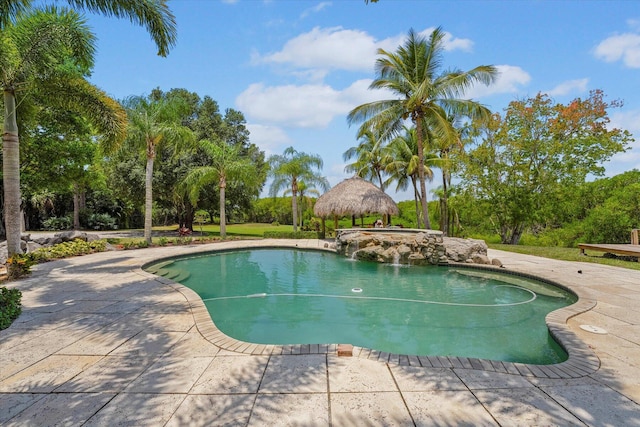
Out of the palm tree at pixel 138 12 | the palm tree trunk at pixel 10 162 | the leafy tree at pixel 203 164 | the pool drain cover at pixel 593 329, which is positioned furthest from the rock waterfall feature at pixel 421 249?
the palm tree trunk at pixel 10 162

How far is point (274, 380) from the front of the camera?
289 cm

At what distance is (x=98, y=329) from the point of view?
167 inches

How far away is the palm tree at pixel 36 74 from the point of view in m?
6.92

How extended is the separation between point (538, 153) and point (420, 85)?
27.3 ft

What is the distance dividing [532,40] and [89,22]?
12.5 metres

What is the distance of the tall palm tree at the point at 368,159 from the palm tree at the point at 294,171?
3.15 meters

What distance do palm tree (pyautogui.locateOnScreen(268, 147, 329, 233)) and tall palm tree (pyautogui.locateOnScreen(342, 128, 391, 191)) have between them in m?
3.15

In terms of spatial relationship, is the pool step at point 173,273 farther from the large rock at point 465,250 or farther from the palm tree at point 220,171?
the large rock at point 465,250

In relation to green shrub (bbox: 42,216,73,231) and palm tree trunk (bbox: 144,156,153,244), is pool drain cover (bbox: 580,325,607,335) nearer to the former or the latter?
palm tree trunk (bbox: 144,156,153,244)

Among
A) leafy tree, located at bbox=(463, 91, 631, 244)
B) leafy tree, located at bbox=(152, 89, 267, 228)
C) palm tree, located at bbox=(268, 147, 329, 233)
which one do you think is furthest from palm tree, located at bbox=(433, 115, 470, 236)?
leafy tree, located at bbox=(152, 89, 267, 228)

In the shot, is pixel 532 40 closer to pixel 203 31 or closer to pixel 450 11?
pixel 450 11

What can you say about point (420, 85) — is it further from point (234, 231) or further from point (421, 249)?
point (234, 231)

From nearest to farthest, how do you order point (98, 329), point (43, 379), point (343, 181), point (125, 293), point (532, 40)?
1. point (43, 379)
2. point (98, 329)
3. point (125, 293)
4. point (532, 40)
5. point (343, 181)

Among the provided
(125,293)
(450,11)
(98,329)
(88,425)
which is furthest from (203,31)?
(88,425)
